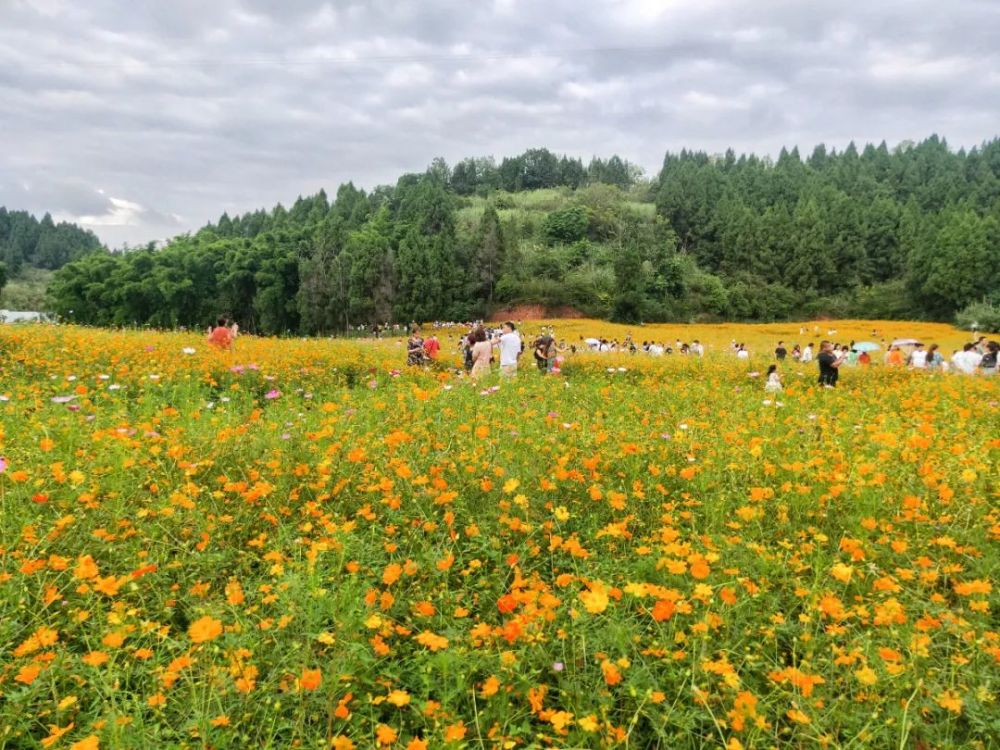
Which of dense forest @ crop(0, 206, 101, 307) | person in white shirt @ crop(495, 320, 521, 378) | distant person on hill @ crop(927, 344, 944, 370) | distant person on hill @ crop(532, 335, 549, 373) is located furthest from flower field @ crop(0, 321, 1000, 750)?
dense forest @ crop(0, 206, 101, 307)

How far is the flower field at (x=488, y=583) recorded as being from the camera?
180cm

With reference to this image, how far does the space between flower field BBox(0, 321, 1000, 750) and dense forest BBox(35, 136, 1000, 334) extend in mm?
43222

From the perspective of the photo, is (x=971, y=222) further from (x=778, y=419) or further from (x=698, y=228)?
(x=778, y=419)

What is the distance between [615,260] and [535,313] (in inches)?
321

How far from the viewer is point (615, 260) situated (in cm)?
5034

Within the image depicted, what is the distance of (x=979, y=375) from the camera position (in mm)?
10969

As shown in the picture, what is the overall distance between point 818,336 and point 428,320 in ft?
91.4

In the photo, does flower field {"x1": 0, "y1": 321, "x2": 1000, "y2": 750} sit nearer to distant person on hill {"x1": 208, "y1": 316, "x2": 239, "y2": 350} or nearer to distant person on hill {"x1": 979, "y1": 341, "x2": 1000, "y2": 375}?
distant person on hill {"x1": 208, "y1": 316, "x2": 239, "y2": 350}

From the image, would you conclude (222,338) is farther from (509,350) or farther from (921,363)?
(921,363)

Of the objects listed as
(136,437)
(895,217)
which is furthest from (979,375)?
(895,217)

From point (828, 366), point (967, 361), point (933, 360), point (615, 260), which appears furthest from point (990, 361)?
point (615, 260)

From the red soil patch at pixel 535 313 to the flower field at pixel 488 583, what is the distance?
44088 mm

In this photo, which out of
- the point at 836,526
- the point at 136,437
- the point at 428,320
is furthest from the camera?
the point at 428,320

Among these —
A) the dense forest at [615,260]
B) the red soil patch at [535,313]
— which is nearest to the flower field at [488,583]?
the dense forest at [615,260]
